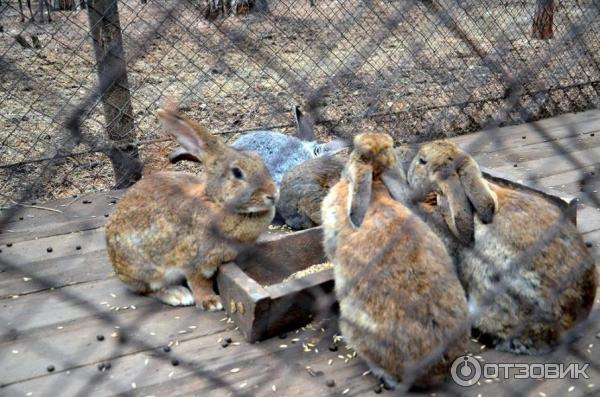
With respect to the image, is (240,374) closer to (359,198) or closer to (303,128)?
(359,198)

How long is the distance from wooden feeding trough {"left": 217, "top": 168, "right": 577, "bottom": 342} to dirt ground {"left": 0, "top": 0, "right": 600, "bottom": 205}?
1457 mm

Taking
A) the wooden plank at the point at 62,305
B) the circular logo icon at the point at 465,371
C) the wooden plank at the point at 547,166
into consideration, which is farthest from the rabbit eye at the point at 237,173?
the wooden plank at the point at 547,166

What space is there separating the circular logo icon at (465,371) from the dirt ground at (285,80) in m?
2.25

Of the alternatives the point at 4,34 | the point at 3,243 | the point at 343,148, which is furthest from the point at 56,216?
the point at 4,34

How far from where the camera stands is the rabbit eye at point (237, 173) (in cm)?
273

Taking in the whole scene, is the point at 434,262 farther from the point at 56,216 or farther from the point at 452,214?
the point at 56,216

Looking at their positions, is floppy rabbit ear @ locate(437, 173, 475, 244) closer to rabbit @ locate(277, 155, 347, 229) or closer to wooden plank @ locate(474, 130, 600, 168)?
rabbit @ locate(277, 155, 347, 229)

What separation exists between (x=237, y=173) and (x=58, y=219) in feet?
4.13

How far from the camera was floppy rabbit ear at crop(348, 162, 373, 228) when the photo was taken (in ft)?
7.87

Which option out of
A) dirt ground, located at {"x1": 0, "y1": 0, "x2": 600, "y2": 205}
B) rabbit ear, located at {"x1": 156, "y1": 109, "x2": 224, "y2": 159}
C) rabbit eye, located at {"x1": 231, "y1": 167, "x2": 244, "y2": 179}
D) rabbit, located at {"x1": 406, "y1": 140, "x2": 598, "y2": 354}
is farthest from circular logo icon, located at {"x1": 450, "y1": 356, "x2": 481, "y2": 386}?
dirt ground, located at {"x1": 0, "y1": 0, "x2": 600, "y2": 205}

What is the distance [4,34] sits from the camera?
6617 mm

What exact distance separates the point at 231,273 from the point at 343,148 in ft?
5.02

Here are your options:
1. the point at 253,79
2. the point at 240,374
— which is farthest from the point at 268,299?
the point at 253,79

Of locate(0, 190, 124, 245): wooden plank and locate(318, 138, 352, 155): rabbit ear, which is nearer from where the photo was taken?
locate(0, 190, 124, 245): wooden plank
